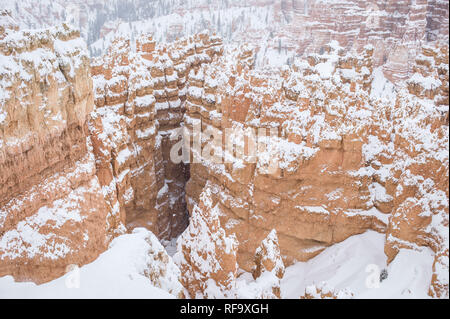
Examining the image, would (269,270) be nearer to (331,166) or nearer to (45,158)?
(331,166)

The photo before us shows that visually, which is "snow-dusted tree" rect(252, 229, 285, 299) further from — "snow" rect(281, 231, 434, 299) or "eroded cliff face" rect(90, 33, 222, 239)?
"eroded cliff face" rect(90, 33, 222, 239)

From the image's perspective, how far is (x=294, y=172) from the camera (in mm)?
12867

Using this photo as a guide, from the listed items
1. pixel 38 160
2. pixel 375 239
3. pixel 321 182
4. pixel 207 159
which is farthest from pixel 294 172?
pixel 38 160

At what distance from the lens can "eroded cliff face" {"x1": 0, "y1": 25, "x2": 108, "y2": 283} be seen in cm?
768

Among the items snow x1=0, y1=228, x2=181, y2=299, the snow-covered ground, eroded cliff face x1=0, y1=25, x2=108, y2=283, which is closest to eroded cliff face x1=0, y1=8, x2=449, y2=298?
eroded cliff face x1=0, y1=25, x2=108, y2=283

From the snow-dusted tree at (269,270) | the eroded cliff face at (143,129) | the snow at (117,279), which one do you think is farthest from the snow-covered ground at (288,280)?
the eroded cliff face at (143,129)

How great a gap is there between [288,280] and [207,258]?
13.4ft

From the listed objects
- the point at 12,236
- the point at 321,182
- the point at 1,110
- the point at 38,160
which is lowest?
the point at 321,182

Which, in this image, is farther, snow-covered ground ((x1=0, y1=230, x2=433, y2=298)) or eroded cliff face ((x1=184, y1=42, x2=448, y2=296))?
eroded cliff face ((x1=184, y1=42, x2=448, y2=296))

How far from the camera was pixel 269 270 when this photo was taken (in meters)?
9.62

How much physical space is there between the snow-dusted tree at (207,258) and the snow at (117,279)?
0.66 metres

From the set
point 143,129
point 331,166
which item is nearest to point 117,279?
point 331,166
